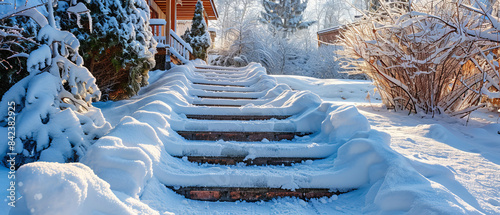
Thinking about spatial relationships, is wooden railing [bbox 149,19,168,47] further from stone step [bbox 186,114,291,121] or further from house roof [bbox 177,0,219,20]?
house roof [bbox 177,0,219,20]

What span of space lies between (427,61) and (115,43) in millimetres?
4023

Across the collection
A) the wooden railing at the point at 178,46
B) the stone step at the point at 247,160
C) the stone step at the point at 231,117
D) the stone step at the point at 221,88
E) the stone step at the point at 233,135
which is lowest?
the stone step at the point at 247,160

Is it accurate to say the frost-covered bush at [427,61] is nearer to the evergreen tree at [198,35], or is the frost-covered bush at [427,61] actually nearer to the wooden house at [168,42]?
the wooden house at [168,42]

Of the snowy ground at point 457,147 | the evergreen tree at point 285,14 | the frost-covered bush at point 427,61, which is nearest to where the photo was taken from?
the snowy ground at point 457,147

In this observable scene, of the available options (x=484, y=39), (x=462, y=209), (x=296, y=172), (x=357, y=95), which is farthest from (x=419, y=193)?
(x=357, y=95)

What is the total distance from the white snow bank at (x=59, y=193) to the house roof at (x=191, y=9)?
14.4m

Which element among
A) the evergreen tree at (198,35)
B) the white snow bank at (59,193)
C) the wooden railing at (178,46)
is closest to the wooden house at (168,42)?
the wooden railing at (178,46)

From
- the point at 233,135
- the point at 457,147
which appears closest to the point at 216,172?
the point at 233,135

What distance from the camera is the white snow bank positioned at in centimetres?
121

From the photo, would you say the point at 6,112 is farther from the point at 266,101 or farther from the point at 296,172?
the point at 266,101

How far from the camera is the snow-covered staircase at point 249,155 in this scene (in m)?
2.35

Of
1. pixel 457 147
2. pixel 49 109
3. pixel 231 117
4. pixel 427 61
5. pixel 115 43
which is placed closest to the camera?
pixel 49 109

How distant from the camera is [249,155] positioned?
9.26 feet

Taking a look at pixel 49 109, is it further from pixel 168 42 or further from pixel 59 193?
pixel 168 42
